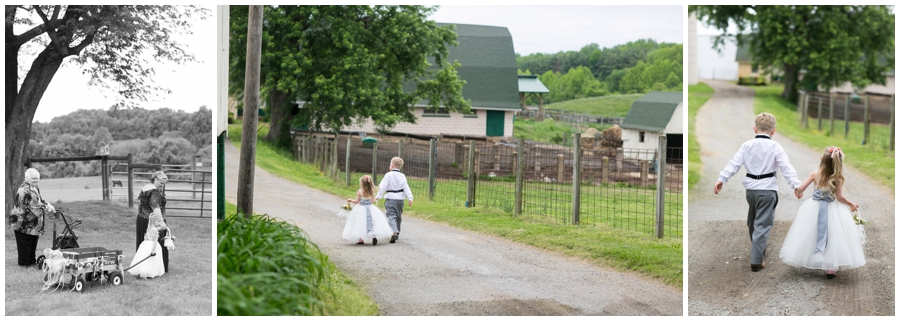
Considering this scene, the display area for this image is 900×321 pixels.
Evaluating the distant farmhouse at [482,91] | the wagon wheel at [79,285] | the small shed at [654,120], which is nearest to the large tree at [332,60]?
the distant farmhouse at [482,91]

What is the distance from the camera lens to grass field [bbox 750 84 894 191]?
11.1 m

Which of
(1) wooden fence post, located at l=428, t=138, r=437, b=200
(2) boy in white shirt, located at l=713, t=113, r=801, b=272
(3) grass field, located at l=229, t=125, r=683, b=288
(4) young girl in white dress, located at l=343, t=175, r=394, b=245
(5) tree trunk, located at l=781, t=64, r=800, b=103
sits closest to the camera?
(2) boy in white shirt, located at l=713, t=113, r=801, b=272

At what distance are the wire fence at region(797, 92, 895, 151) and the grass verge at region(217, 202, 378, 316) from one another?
1028 cm

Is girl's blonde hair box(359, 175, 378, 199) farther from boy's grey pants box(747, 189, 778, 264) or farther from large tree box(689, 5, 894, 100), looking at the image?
large tree box(689, 5, 894, 100)

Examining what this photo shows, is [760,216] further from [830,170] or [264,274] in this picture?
[264,274]

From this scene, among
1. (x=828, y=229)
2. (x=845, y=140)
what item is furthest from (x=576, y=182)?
(x=845, y=140)

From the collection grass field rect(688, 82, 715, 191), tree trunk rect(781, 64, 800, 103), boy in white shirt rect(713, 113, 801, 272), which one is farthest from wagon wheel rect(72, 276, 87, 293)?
tree trunk rect(781, 64, 800, 103)

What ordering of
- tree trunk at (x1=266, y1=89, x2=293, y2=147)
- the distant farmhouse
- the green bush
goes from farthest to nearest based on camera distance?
the distant farmhouse < tree trunk at (x1=266, y1=89, x2=293, y2=147) < the green bush

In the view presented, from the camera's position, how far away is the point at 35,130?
8023 mm

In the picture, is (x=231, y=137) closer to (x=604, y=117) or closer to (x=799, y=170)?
(x=799, y=170)

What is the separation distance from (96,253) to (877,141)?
12270 mm

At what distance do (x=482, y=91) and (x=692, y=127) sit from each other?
4.91 meters

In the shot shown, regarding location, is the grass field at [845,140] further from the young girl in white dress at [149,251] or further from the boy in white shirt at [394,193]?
the young girl in white dress at [149,251]

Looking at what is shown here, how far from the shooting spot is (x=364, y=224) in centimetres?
763
